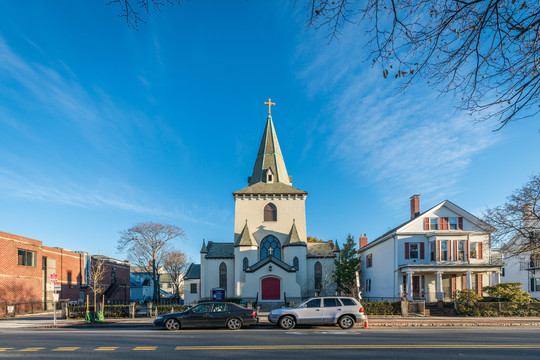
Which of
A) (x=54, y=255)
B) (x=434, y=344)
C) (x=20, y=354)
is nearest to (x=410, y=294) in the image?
(x=434, y=344)

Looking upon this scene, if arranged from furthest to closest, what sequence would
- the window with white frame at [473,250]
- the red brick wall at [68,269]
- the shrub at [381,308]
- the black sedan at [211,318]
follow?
the red brick wall at [68,269] < the window with white frame at [473,250] < the shrub at [381,308] < the black sedan at [211,318]

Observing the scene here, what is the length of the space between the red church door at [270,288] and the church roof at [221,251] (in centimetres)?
599

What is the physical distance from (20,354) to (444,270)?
31482 millimetres

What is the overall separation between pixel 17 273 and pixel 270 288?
23975 mm

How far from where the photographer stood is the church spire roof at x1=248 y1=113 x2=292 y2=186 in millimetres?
48438

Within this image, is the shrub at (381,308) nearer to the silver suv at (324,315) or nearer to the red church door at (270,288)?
the silver suv at (324,315)

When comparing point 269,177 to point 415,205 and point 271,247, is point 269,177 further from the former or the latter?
point 415,205

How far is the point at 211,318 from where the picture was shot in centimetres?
1978

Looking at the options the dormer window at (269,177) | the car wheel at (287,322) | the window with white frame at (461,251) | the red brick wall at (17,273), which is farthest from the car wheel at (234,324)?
the dormer window at (269,177)

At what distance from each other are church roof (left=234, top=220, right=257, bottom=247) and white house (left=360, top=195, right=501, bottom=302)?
576 inches

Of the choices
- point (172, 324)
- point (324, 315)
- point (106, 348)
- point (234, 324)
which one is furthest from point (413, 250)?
point (106, 348)

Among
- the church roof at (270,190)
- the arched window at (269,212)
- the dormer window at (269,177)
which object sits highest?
the dormer window at (269,177)

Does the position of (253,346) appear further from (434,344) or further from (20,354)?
(20,354)

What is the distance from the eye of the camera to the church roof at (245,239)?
1718 inches
